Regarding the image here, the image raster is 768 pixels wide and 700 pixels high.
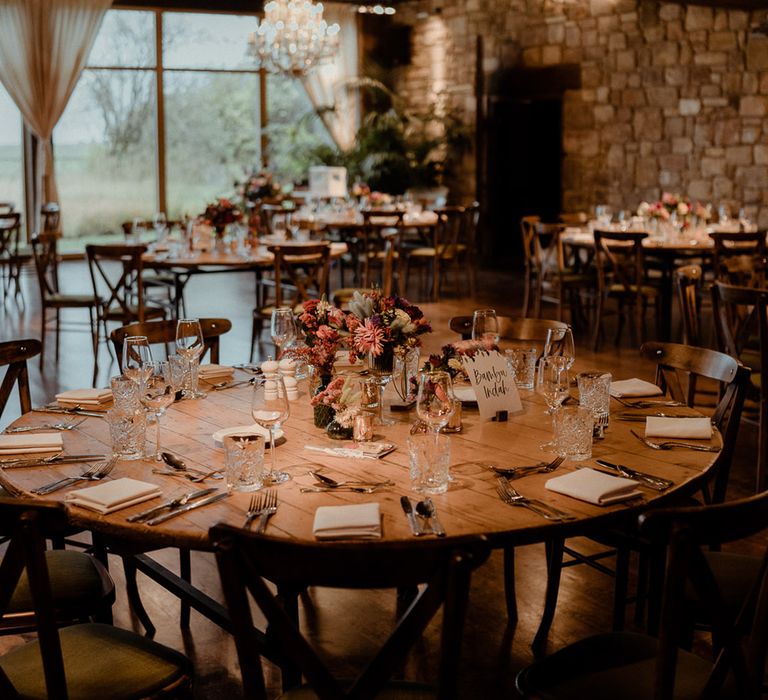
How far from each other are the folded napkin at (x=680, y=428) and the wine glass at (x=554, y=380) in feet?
0.83

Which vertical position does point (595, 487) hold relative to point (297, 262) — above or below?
below

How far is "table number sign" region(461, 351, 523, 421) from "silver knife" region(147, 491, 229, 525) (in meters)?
0.88

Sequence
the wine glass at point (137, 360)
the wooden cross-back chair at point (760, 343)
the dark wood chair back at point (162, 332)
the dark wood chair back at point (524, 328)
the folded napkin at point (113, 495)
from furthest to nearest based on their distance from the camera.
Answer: the wooden cross-back chair at point (760, 343) < the dark wood chair back at point (524, 328) < the dark wood chair back at point (162, 332) < the wine glass at point (137, 360) < the folded napkin at point (113, 495)

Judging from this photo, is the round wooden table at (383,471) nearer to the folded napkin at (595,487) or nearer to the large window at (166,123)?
the folded napkin at (595,487)

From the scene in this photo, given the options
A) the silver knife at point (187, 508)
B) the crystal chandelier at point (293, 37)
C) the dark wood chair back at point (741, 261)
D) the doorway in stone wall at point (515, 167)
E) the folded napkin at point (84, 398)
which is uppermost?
the crystal chandelier at point (293, 37)

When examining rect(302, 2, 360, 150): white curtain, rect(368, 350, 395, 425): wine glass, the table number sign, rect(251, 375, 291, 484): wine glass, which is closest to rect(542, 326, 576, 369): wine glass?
the table number sign

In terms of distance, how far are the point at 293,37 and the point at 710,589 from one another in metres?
9.95

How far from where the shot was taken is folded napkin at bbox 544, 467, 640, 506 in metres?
2.22

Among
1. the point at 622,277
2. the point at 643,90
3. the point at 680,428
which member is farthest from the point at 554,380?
the point at 643,90

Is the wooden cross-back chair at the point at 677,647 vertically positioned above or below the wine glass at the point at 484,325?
below

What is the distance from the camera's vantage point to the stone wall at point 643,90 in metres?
10.3

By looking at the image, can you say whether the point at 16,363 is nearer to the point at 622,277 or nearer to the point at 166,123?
the point at 622,277

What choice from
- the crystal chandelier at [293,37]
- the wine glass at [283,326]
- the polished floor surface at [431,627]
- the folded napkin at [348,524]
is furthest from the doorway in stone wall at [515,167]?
the folded napkin at [348,524]

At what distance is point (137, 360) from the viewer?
287 cm
